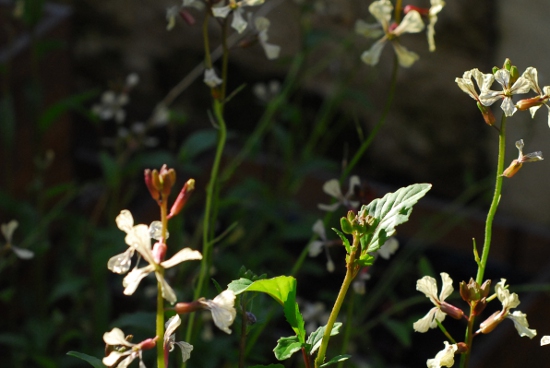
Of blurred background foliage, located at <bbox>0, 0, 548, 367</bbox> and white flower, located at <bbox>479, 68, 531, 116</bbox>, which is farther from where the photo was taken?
blurred background foliage, located at <bbox>0, 0, 548, 367</bbox>

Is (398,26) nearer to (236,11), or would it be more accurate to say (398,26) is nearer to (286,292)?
(236,11)

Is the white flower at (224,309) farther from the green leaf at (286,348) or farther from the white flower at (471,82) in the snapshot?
the white flower at (471,82)

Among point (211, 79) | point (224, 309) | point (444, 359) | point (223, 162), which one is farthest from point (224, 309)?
point (223, 162)

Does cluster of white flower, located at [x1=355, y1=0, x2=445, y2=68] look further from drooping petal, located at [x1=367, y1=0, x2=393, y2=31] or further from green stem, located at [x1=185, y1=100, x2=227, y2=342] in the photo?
green stem, located at [x1=185, y1=100, x2=227, y2=342]

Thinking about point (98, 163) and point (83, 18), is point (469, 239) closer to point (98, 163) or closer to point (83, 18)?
point (98, 163)

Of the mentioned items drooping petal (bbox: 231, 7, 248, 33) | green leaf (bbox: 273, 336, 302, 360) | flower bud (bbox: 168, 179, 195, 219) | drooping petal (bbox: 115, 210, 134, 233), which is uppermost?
drooping petal (bbox: 115, 210, 134, 233)

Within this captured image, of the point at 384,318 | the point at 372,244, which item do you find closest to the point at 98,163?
the point at 384,318

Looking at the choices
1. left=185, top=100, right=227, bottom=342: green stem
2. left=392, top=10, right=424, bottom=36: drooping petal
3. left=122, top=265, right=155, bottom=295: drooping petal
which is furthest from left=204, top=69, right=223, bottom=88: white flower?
left=122, top=265, right=155, bottom=295: drooping petal
